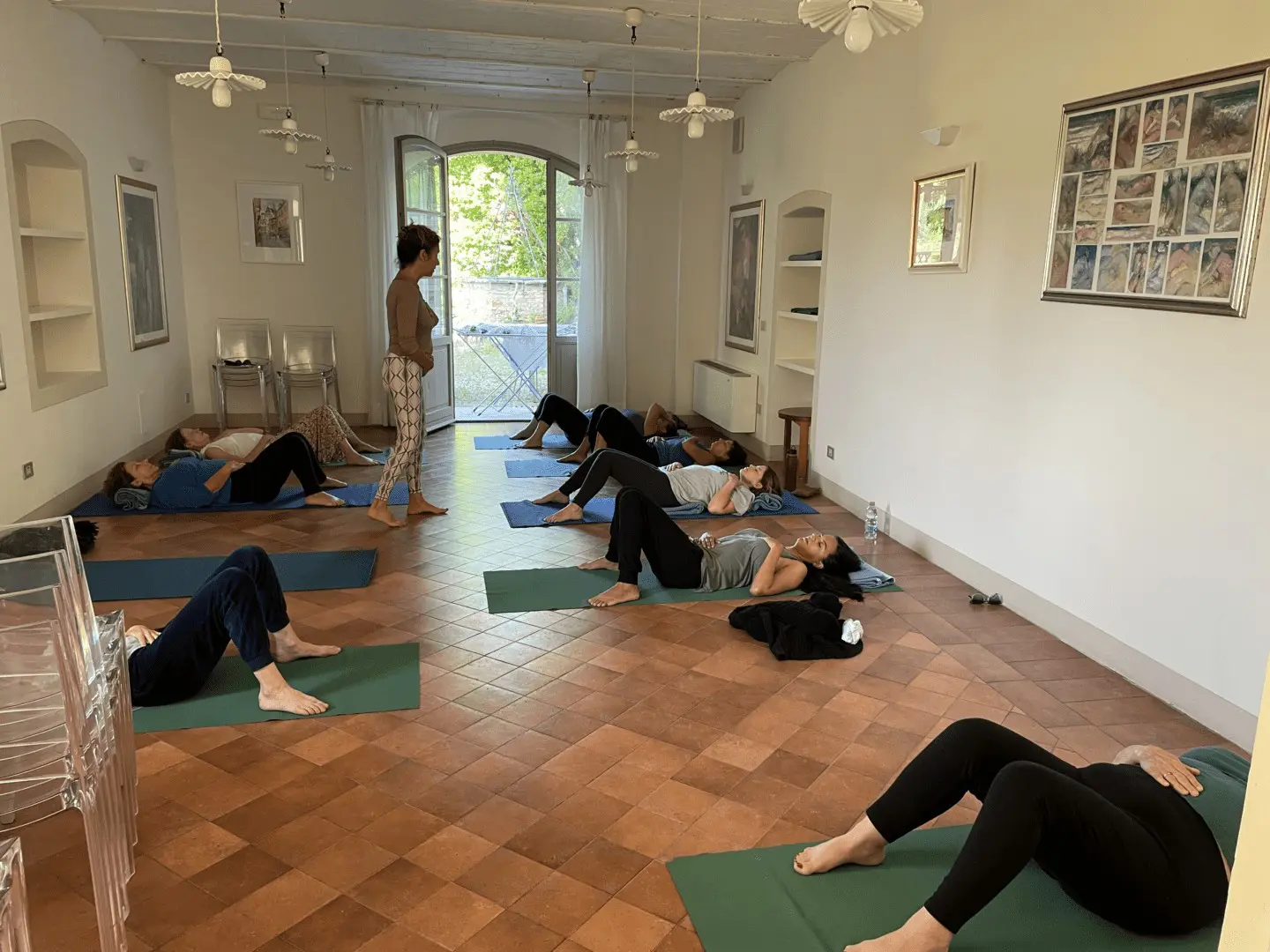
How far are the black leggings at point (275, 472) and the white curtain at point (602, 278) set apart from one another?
11.9 ft

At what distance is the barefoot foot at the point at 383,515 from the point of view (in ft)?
18.5

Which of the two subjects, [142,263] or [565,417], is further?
[565,417]

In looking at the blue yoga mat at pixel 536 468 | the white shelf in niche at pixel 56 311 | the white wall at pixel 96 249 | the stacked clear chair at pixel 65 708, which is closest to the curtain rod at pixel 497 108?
the white wall at pixel 96 249

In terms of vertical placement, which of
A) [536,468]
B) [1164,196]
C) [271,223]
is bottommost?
[536,468]

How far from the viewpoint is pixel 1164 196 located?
11.2 feet

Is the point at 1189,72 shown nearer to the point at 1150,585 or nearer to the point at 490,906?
the point at 1150,585

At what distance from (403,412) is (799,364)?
3349mm

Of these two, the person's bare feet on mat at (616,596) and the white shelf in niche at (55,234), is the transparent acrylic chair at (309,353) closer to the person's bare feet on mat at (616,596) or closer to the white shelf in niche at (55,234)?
the white shelf in niche at (55,234)

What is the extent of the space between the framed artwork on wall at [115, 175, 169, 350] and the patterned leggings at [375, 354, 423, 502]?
2.90 m

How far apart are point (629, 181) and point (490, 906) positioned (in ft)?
26.2

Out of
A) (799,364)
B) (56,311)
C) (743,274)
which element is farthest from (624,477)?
(56,311)

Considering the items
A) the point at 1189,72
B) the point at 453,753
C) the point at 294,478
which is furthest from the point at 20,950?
the point at 294,478

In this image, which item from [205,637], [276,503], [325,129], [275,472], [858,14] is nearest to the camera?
[858,14]

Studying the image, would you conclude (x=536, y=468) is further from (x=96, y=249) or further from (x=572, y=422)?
(x=96, y=249)
